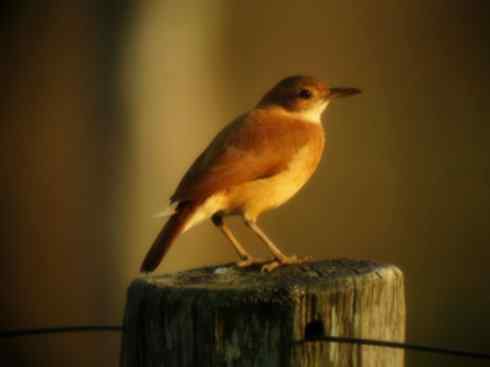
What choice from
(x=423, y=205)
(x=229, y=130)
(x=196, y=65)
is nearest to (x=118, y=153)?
(x=196, y=65)

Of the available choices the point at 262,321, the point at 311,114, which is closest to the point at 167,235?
the point at 262,321

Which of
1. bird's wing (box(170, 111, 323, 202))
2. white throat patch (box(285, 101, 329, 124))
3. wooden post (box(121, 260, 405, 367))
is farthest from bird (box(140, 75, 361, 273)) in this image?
wooden post (box(121, 260, 405, 367))

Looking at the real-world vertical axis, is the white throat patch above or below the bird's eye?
below

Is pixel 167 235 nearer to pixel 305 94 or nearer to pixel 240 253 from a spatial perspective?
pixel 240 253

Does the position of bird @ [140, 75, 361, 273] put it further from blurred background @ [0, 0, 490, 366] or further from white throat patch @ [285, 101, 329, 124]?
blurred background @ [0, 0, 490, 366]

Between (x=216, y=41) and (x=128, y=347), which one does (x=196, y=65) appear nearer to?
(x=216, y=41)

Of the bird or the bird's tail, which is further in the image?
the bird

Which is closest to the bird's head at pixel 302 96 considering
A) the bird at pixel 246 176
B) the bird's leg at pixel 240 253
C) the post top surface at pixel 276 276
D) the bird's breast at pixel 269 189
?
the bird at pixel 246 176
